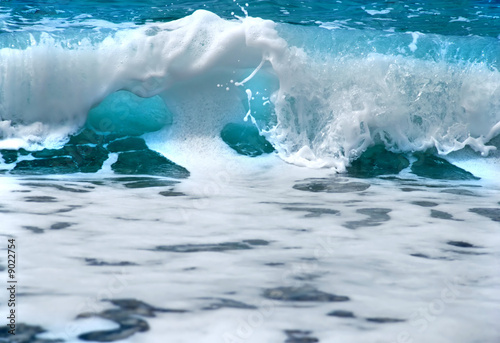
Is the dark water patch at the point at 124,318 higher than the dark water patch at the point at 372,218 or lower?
higher

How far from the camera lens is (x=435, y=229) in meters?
2.72

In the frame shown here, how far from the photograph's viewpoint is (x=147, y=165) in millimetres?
4652

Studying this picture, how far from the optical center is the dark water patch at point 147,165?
4.41 meters

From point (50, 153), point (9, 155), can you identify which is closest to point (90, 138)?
point (50, 153)

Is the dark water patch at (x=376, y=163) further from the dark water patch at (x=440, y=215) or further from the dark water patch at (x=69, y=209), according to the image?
the dark water patch at (x=69, y=209)

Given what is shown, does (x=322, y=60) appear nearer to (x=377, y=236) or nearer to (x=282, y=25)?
(x=282, y=25)

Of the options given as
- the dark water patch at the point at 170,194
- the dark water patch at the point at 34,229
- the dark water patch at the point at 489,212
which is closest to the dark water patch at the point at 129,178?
the dark water patch at the point at 170,194

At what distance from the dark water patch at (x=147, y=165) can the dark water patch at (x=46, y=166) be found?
1.18 feet

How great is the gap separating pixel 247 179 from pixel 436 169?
1.68 metres

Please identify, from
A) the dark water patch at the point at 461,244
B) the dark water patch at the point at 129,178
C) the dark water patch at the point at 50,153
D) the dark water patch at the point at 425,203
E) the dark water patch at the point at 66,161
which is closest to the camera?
the dark water patch at the point at 461,244

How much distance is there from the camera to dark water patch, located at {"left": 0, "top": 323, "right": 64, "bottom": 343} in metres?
1.42

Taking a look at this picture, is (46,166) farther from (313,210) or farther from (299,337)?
(299,337)

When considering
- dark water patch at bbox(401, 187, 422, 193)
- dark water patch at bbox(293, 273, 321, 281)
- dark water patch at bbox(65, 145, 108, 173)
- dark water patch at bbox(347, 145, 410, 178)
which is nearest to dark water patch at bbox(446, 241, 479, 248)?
dark water patch at bbox(293, 273, 321, 281)

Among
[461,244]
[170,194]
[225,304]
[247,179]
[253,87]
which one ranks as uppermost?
[253,87]
